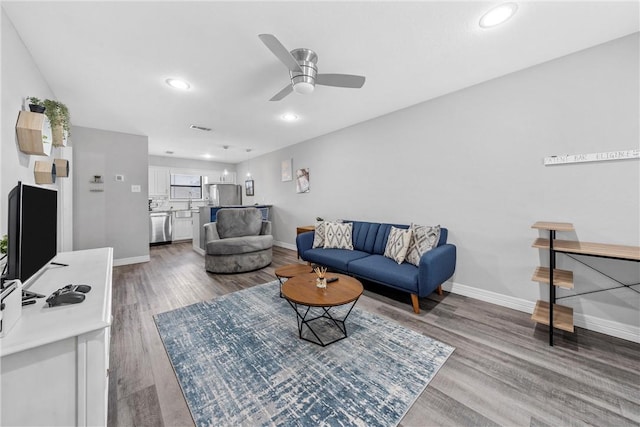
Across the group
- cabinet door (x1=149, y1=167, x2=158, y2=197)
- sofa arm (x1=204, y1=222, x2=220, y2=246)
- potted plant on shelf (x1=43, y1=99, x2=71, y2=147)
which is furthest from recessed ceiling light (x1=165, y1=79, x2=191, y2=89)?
cabinet door (x1=149, y1=167, x2=158, y2=197)

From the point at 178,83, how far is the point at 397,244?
10.5 ft

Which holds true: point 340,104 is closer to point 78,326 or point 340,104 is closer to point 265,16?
point 265,16

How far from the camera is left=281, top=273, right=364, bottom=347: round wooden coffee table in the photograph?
74.1 inches

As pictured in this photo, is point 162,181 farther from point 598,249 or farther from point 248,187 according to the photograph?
point 598,249

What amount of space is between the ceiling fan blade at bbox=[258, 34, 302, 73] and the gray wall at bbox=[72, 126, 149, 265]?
4246 millimetres

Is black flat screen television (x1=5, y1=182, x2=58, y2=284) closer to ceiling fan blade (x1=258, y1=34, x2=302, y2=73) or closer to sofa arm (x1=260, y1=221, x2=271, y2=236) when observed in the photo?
ceiling fan blade (x1=258, y1=34, x2=302, y2=73)

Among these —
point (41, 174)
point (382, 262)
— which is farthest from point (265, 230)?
point (41, 174)

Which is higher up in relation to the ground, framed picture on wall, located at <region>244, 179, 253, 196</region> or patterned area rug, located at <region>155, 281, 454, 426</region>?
framed picture on wall, located at <region>244, 179, 253, 196</region>

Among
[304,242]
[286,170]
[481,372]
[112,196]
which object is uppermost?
[286,170]

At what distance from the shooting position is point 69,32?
1853mm

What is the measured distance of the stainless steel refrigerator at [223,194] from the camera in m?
7.09

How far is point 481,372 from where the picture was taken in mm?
1658

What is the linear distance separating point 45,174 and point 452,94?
14.2 feet

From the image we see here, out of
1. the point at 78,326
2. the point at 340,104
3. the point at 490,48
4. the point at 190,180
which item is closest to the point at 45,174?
the point at 78,326
